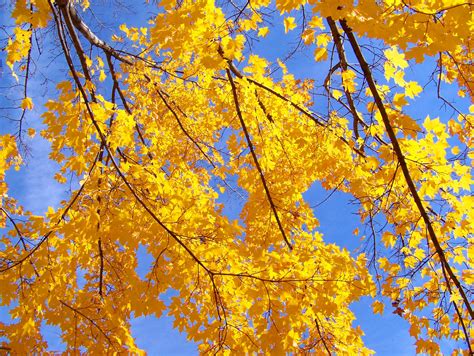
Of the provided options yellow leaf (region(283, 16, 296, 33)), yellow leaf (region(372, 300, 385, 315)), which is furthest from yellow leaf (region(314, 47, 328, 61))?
yellow leaf (region(372, 300, 385, 315))

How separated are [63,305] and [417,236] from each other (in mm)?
3343

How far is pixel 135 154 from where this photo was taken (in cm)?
539

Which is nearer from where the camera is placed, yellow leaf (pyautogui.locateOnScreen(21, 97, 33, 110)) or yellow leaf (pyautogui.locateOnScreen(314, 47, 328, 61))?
yellow leaf (pyautogui.locateOnScreen(314, 47, 328, 61))

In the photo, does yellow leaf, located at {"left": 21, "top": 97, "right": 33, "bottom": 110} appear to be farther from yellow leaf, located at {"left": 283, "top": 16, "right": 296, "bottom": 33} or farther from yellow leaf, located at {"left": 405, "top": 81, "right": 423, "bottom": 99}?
yellow leaf, located at {"left": 405, "top": 81, "right": 423, "bottom": 99}

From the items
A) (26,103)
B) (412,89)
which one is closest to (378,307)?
(412,89)

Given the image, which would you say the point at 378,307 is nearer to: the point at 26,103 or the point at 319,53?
the point at 319,53

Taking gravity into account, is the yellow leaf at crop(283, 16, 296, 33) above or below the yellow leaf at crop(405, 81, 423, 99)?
above

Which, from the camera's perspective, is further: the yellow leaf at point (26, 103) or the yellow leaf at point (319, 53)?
the yellow leaf at point (26, 103)

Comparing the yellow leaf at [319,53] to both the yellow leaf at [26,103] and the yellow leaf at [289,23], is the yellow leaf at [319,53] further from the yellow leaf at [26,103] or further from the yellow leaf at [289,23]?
the yellow leaf at [26,103]

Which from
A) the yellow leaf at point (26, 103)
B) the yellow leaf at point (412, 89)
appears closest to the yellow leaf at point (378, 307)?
the yellow leaf at point (412, 89)

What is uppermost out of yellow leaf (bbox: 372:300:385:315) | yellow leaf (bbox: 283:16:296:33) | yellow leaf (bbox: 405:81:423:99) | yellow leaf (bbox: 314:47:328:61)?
yellow leaf (bbox: 283:16:296:33)

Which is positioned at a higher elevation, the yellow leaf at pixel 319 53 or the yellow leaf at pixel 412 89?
the yellow leaf at pixel 319 53

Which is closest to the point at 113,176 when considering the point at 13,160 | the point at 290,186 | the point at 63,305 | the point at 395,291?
the point at 63,305

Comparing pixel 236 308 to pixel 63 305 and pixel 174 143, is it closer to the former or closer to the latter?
pixel 63 305
